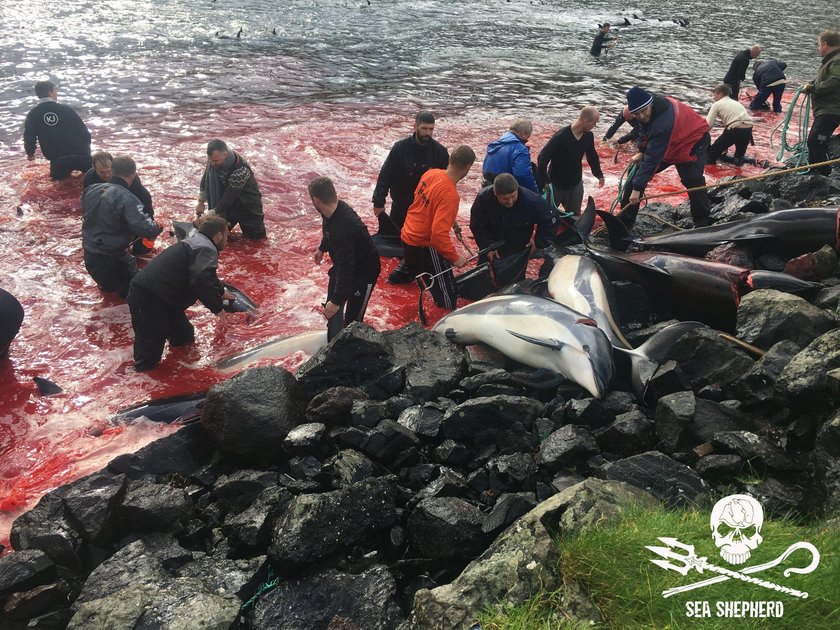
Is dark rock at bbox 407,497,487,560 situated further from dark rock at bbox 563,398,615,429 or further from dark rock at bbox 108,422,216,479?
dark rock at bbox 108,422,216,479

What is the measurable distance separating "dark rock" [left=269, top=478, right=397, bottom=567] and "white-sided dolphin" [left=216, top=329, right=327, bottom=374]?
3292mm

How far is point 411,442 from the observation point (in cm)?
516

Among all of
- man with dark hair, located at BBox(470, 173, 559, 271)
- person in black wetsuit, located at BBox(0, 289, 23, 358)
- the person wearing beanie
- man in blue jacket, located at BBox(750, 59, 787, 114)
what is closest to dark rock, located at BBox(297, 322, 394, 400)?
man with dark hair, located at BBox(470, 173, 559, 271)

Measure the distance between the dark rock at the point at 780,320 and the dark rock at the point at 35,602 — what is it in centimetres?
589

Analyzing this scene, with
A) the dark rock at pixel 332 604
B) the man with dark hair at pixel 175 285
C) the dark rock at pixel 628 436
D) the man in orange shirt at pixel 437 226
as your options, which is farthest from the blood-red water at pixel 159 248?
the dark rock at pixel 628 436

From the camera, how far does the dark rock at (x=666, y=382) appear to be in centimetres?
551

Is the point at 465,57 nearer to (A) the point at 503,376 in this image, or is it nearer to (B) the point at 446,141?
(B) the point at 446,141

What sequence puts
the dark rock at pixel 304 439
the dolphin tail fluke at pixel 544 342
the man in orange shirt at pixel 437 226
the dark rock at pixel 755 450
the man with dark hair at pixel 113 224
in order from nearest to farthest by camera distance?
the dark rock at pixel 755 450 → the dark rock at pixel 304 439 → the dolphin tail fluke at pixel 544 342 → the man in orange shirt at pixel 437 226 → the man with dark hair at pixel 113 224

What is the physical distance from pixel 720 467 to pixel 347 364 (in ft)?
11.3

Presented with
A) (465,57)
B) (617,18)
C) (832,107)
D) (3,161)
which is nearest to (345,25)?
(465,57)

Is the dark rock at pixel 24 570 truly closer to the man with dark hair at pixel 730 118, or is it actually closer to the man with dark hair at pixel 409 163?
the man with dark hair at pixel 409 163

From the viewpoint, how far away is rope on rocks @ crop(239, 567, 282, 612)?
4059mm

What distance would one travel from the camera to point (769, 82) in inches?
696

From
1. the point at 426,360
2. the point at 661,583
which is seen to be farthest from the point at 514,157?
the point at 661,583
